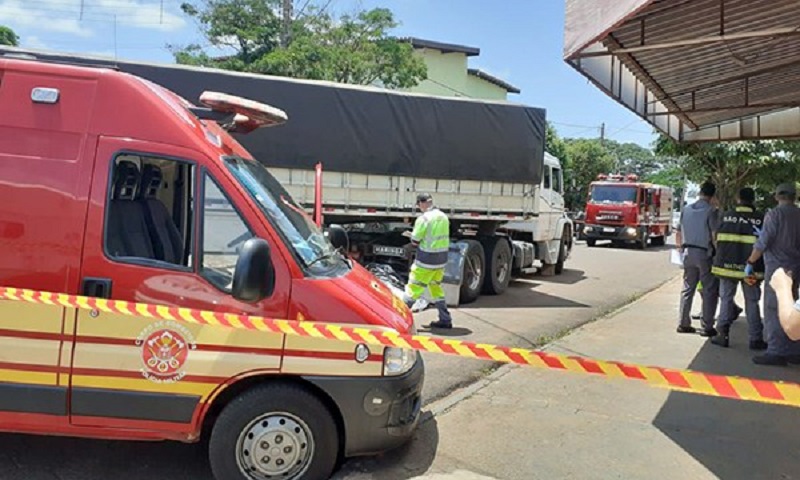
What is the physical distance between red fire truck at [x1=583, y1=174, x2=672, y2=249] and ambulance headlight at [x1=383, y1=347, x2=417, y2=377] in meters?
22.4

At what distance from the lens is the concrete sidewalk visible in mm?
4094

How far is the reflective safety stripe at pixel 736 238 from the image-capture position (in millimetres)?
7129

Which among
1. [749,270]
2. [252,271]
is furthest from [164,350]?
[749,270]

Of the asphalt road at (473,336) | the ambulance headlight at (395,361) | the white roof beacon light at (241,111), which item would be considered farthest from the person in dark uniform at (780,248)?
the white roof beacon light at (241,111)

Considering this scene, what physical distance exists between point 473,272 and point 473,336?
2917mm

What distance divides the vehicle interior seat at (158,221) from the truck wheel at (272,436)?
0.88 m

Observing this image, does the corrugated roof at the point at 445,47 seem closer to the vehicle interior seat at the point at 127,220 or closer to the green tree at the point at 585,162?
the green tree at the point at 585,162

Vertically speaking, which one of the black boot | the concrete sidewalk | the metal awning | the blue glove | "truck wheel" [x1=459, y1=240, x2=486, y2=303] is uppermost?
the metal awning

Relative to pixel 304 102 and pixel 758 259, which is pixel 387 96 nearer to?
pixel 304 102

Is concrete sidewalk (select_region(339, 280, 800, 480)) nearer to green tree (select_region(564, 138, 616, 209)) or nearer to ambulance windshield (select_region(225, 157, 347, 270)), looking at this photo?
ambulance windshield (select_region(225, 157, 347, 270))

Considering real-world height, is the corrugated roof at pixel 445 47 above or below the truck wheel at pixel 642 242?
above

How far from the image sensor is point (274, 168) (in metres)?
9.57

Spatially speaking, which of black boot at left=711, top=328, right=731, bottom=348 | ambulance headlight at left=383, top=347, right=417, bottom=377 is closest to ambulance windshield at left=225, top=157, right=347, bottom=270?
ambulance headlight at left=383, top=347, right=417, bottom=377

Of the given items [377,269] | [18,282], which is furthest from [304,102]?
[18,282]
